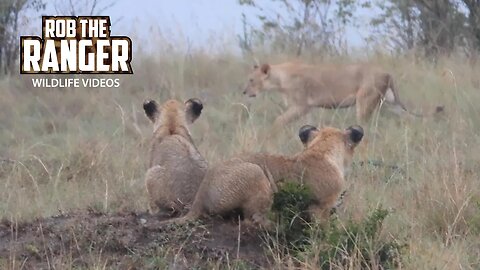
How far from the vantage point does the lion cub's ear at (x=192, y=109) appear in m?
7.30

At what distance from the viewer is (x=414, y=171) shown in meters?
8.31

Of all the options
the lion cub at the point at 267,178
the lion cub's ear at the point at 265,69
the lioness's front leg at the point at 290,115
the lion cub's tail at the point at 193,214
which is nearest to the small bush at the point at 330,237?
the lion cub at the point at 267,178

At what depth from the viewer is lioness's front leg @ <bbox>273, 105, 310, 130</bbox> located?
11.3m

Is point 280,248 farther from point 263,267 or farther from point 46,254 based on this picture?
point 46,254

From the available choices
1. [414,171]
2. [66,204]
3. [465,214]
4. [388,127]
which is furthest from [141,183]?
[388,127]

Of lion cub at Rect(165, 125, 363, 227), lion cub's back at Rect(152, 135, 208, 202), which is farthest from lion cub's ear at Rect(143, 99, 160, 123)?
lion cub at Rect(165, 125, 363, 227)

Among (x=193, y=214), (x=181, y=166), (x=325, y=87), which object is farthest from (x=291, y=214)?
(x=325, y=87)

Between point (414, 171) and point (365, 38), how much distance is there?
7285mm

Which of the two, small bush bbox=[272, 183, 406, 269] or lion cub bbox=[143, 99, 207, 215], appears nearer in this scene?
small bush bbox=[272, 183, 406, 269]

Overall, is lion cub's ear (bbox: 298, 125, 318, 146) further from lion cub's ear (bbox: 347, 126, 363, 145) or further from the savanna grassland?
the savanna grassland

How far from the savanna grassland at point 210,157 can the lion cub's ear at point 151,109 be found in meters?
0.62

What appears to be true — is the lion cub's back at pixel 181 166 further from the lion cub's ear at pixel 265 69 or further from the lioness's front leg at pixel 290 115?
the lion cub's ear at pixel 265 69

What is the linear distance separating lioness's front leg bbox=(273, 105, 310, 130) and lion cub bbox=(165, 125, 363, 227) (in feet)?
15.2

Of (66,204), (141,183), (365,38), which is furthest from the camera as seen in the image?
(365,38)
